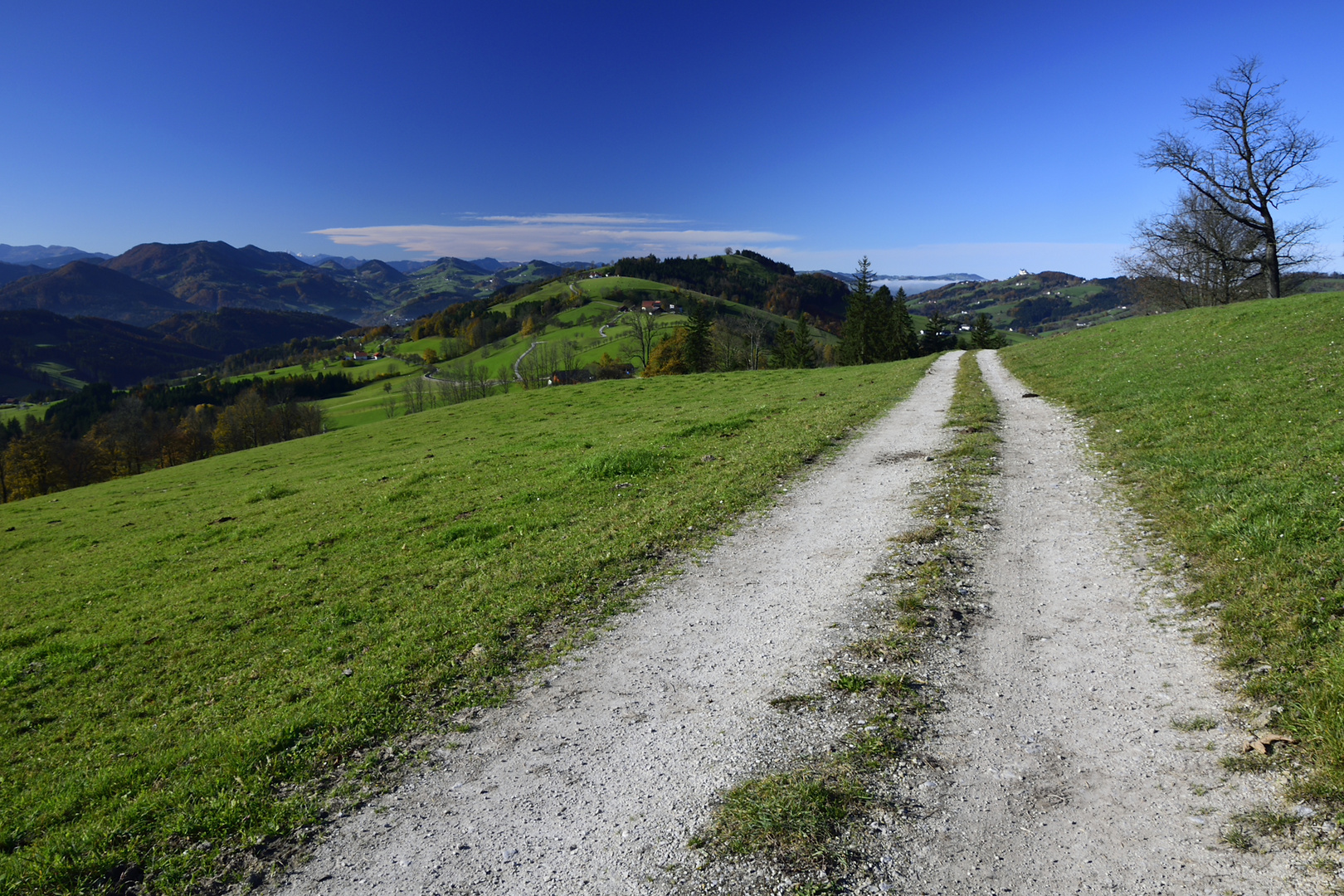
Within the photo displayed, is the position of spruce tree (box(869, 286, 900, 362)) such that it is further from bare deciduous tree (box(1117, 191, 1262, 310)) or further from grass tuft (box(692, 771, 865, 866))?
grass tuft (box(692, 771, 865, 866))

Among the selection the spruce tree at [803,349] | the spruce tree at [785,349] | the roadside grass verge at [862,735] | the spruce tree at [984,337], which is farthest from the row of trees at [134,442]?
the spruce tree at [984,337]

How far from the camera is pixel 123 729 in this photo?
797cm

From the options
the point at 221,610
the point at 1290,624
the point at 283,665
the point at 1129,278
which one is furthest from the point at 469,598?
Result: the point at 1129,278

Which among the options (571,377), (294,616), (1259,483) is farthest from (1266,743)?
(571,377)

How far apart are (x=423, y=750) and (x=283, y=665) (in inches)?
165

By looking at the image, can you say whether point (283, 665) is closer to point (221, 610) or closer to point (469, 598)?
point (469, 598)

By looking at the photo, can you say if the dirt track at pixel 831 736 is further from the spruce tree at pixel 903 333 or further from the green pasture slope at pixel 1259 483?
the spruce tree at pixel 903 333

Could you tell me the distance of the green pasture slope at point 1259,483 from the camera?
569 centimetres

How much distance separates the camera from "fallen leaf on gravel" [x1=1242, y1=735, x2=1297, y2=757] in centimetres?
492

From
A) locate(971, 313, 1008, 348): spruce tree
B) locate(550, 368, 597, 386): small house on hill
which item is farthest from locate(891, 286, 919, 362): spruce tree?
locate(550, 368, 597, 386): small house on hill

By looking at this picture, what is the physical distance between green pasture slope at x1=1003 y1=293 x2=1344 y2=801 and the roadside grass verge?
2.87 m

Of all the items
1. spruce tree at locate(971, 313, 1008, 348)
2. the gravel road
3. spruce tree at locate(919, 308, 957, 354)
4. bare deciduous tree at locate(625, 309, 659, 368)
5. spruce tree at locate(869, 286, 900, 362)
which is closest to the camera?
the gravel road

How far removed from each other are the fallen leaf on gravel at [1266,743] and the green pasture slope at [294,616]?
722cm

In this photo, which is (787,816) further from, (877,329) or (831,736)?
(877,329)
